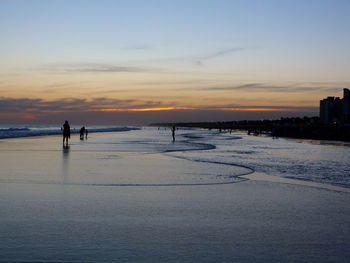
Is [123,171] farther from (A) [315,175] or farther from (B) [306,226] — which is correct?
(B) [306,226]

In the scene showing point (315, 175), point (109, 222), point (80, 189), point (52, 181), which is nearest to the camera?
point (109, 222)

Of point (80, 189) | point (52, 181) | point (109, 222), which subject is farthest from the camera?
point (52, 181)

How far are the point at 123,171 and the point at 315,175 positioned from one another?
7.00 metres

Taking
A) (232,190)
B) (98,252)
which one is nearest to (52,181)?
(232,190)

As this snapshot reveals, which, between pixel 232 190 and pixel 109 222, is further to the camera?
pixel 232 190

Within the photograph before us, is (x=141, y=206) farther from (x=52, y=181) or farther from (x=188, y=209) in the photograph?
(x=52, y=181)

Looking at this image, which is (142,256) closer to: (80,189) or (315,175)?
(80,189)

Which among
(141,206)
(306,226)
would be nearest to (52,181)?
(141,206)

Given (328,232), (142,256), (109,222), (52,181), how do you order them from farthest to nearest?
(52,181), (109,222), (328,232), (142,256)

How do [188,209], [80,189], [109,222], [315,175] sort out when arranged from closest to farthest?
[109,222], [188,209], [80,189], [315,175]

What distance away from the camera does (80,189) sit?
34.0 feet

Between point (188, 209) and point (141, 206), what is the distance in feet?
3.29

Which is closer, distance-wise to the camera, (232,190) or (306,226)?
(306,226)

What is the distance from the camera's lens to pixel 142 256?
5.19 m
